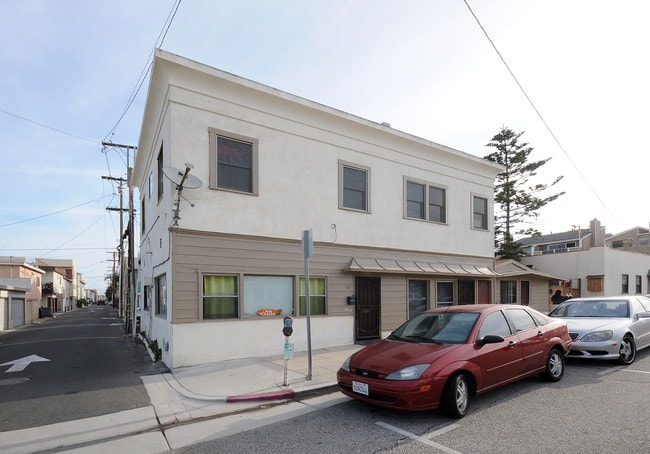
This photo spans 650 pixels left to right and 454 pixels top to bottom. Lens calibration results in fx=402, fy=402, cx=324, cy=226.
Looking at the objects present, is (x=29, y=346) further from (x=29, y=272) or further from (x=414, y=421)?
(x=29, y=272)

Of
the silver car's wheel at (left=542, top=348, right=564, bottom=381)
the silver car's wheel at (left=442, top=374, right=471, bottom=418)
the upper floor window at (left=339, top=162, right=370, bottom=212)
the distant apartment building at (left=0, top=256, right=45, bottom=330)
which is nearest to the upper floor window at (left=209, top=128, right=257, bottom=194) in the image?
the upper floor window at (left=339, top=162, right=370, bottom=212)

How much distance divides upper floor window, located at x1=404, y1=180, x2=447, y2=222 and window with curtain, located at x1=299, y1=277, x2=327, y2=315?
13.8 feet

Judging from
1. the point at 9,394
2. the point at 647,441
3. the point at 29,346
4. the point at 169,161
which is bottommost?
A: the point at 29,346

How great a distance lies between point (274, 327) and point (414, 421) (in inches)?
214

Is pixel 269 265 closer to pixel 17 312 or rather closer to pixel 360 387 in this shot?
pixel 360 387

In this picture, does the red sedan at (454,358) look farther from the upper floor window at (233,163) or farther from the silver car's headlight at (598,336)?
the upper floor window at (233,163)

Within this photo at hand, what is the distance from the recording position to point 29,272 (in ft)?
118

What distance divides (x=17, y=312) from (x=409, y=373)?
106 feet

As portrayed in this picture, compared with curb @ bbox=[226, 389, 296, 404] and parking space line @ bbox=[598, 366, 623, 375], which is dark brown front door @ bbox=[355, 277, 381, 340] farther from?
parking space line @ bbox=[598, 366, 623, 375]

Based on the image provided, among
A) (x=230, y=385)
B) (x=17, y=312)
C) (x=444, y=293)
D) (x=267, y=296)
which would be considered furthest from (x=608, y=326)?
(x=17, y=312)

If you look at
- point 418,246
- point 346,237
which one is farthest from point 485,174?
point 346,237

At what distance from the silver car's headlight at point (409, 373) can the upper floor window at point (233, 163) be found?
20.4 ft

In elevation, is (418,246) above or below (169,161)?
below

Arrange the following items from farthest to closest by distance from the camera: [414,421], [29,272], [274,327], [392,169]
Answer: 1. [29,272]
2. [392,169]
3. [274,327]
4. [414,421]
